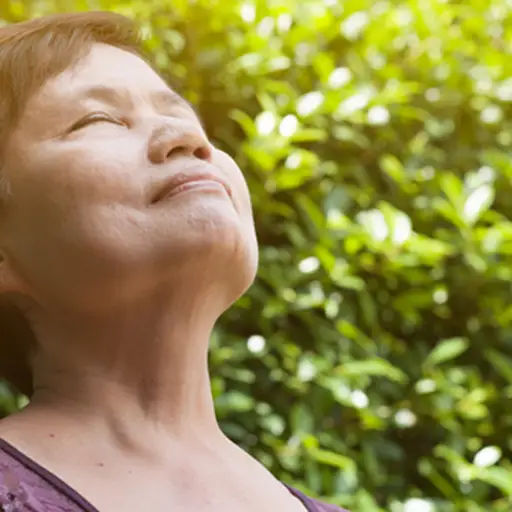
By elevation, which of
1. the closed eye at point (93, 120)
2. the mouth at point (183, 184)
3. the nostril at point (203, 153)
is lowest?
the nostril at point (203, 153)

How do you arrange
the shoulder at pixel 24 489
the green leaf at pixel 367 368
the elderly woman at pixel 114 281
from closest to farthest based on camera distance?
1. the shoulder at pixel 24 489
2. the elderly woman at pixel 114 281
3. the green leaf at pixel 367 368

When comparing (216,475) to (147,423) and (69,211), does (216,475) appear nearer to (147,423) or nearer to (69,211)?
(147,423)

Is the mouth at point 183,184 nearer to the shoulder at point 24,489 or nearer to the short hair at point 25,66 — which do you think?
the short hair at point 25,66

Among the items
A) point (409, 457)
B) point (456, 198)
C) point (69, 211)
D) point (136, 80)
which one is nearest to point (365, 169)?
point (456, 198)

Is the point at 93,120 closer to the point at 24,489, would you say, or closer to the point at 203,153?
the point at 203,153

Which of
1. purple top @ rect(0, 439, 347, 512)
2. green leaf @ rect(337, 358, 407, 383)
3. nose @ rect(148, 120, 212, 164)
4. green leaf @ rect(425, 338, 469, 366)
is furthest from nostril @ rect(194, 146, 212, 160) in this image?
green leaf @ rect(425, 338, 469, 366)

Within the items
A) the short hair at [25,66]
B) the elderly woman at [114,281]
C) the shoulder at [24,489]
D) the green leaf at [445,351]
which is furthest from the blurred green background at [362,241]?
the shoulder at [24,489]

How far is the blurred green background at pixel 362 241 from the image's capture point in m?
1.46

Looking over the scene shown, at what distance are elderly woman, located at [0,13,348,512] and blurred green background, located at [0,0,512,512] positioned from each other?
0.46 meters

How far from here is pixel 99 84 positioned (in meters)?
0.94

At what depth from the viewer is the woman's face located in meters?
0.84

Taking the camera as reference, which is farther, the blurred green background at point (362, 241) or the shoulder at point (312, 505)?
the blurred green background at point (362, 241)

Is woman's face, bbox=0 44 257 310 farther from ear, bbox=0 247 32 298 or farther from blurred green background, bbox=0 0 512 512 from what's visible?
blurred green background, bbox=0 0 512 512

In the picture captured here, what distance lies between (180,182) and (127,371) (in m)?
0.22
